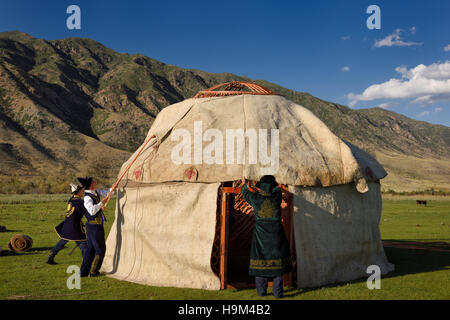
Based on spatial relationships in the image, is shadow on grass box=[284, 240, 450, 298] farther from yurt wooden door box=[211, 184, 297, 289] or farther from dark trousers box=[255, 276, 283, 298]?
yurt wooden door box=[211, 184, 297, 289]

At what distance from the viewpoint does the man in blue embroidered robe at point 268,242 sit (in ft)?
17.7

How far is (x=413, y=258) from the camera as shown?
8.74m

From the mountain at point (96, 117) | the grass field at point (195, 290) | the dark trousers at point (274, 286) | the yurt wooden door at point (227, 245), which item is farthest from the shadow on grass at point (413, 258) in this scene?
the mountain at point (96, 117)

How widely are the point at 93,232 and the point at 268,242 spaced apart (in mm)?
3060

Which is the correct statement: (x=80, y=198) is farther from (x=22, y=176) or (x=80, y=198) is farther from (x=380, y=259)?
(x=22, y=176)

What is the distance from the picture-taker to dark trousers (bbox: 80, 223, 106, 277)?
6.63 metres

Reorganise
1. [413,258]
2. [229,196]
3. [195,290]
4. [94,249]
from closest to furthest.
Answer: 1. [195,290]
2. [229,196]
3. [94,249]
4. [413,258]

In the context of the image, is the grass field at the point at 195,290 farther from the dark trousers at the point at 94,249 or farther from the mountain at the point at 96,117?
the mountain at the point at 96,117

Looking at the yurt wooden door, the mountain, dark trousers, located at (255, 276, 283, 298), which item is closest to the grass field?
dark trousers, located at (255, 276, 283, 298)

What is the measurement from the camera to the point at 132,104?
314 feet

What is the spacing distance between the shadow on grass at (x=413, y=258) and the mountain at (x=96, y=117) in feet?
123

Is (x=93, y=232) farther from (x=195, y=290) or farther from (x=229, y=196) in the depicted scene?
(x=229, y=196)

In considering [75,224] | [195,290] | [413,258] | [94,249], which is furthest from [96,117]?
[195,290]

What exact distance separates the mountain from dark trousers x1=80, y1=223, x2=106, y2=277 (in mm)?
36089
